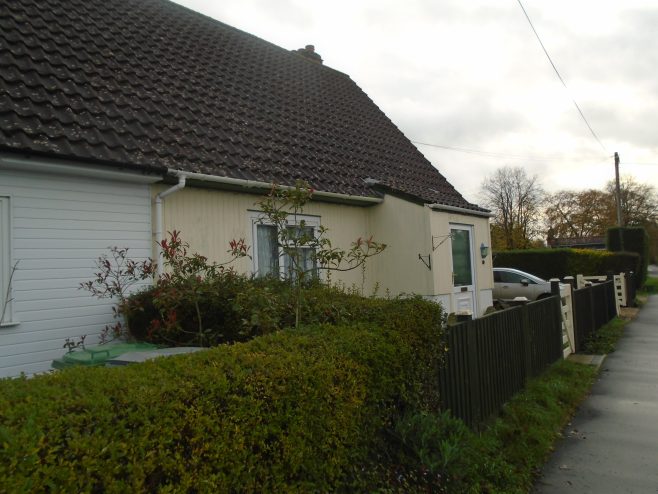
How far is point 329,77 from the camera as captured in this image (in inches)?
570

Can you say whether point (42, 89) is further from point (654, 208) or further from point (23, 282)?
point (654, 208)

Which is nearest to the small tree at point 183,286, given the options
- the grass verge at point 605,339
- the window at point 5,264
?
the window at point 5,264

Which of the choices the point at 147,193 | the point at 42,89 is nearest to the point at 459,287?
the point at 147,193

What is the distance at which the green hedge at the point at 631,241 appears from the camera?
26.9 metres

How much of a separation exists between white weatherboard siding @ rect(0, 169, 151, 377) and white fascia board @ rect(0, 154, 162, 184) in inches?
3.2

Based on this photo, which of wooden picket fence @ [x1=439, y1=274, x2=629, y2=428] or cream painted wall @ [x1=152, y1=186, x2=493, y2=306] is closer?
wooden picket fence @ [x1=439, y1=274, x2=629, y2=428]

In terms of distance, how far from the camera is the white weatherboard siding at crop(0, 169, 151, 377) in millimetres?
5266

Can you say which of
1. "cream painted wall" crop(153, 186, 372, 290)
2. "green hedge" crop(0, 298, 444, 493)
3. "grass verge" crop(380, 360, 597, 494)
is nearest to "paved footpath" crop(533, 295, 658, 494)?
"grass verge" crop(380, 360, 597, 494)

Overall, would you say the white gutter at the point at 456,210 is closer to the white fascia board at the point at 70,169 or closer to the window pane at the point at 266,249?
the window pane at the point at 266,249

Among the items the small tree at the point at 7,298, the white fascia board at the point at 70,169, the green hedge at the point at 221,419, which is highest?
the white fascia board at the point at 70,169

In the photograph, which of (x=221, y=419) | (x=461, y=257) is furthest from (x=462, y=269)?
(x=221, y=419)

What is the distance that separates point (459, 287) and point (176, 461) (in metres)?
8.64

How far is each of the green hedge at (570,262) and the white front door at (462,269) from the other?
1604cm

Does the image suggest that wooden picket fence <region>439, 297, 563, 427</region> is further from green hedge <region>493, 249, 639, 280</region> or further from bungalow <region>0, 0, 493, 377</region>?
green hedge <region>493, 249, 639, 280</region>
